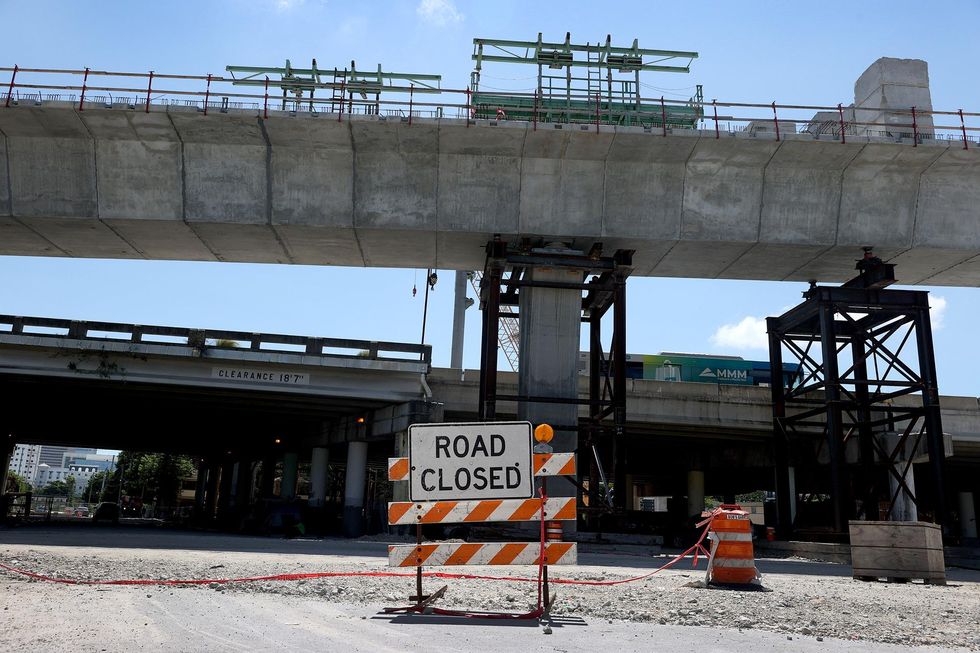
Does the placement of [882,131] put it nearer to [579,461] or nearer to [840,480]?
[840,480]

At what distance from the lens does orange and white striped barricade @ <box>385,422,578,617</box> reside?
330 inches

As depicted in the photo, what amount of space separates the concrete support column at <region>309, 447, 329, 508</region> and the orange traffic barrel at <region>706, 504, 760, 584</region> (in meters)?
27.3

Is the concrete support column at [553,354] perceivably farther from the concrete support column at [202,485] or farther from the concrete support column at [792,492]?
the concrete support column at [202,485]

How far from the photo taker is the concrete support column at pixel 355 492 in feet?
103

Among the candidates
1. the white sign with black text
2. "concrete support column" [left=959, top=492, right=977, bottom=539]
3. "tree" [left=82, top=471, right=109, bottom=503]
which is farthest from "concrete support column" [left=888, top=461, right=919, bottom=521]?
"tree" [left=82, top=471, right=109, bottom=503]

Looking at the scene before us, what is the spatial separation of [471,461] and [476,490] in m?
0.31

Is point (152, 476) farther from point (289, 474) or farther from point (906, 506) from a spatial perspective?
point (906, 506)

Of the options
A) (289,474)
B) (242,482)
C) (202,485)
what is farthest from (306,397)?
(202,485)

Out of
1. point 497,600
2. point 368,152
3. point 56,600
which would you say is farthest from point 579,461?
point 56,600

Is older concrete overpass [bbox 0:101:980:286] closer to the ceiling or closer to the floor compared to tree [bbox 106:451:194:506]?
closer to the ceiling

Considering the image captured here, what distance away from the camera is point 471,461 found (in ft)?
27.8

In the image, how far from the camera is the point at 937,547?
1484 cm

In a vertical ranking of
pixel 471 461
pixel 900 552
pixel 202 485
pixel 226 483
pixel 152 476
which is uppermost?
pixel 152 476

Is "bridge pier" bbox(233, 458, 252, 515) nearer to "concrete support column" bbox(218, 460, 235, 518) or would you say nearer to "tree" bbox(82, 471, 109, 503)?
"concrete support column" bbox(218, 460, 235, 518)
